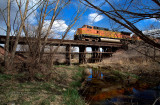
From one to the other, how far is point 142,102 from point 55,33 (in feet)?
17.8

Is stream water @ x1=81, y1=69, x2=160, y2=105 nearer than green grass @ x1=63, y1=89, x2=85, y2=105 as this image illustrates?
No

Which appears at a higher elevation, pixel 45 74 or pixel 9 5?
pixel 9 5

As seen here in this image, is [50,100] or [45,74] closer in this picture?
[50,100]

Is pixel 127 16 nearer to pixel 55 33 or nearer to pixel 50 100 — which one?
pixel 50 100

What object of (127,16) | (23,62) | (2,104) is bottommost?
(2,104)

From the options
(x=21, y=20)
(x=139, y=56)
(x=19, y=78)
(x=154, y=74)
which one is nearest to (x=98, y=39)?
(x=139, y=56)

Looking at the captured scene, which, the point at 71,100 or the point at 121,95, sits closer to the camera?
the point at 71,100

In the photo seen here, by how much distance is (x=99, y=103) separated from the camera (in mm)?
3475

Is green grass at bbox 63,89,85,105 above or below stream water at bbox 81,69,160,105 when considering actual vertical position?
above

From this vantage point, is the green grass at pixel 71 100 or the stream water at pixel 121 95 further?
the stream water at pixel 121 95

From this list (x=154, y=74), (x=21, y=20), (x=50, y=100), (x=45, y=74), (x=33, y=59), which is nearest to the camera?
(x=50, y=100)

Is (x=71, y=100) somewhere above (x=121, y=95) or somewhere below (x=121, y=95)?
above

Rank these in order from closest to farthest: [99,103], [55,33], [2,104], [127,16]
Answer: [127,16] < [2,104] < [99,103] < [55,33]

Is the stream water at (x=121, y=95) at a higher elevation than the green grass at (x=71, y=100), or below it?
below
